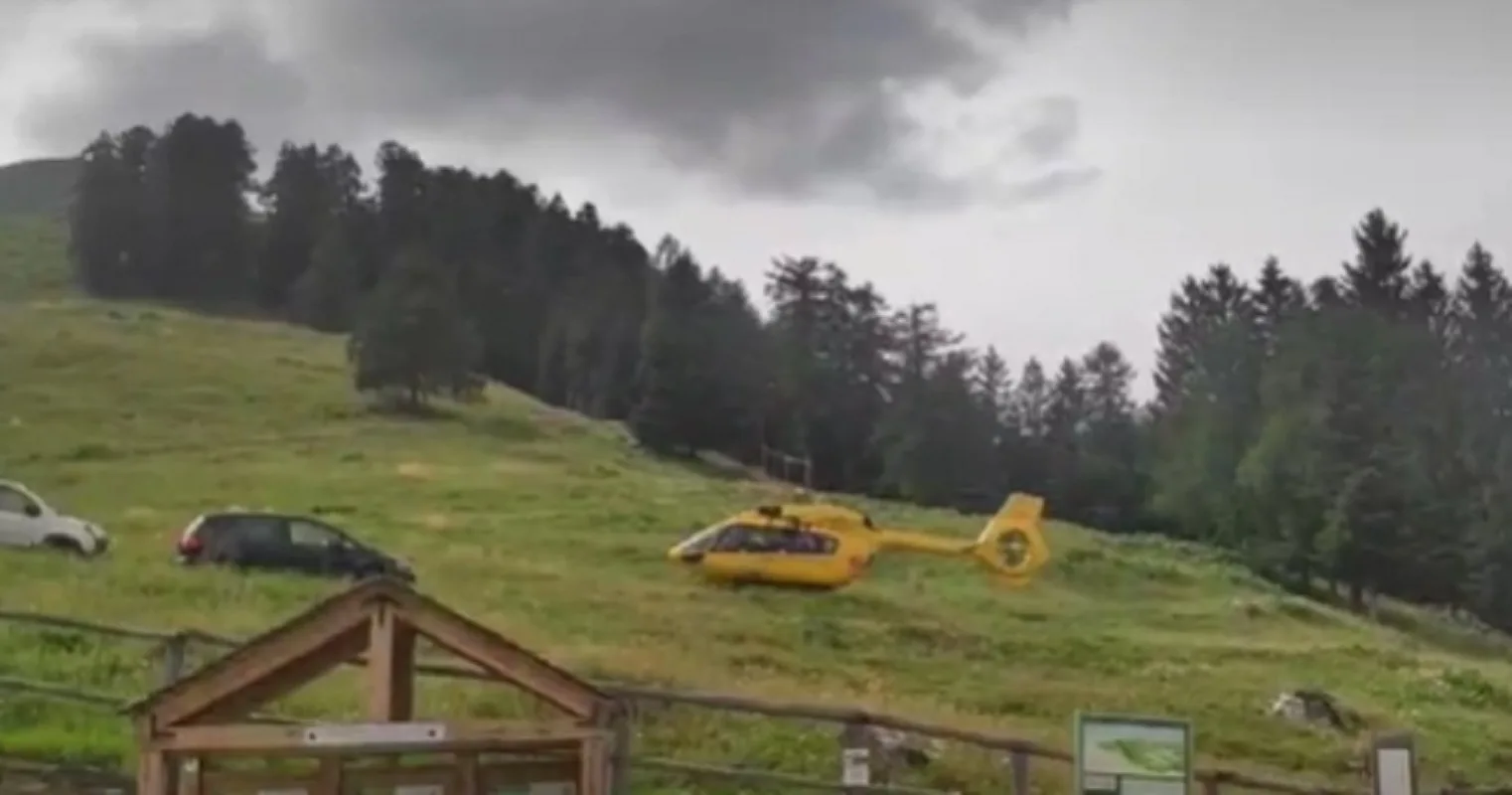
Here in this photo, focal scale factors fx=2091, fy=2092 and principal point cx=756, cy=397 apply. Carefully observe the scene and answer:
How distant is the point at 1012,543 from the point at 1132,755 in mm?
30630

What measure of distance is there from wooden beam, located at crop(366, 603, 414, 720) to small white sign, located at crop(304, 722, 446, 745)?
309mm

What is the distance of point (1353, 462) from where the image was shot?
233 feet

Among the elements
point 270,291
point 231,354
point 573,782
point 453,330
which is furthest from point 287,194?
point 573,782

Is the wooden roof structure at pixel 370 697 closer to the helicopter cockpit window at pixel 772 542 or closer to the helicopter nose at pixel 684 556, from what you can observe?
the helicopter cockpit window at pixel 772 542

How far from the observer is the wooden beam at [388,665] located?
9.84 m

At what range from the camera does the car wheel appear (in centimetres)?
3250

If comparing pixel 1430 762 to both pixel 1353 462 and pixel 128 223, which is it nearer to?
pixel 1353 462

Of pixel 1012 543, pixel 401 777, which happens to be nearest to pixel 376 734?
Answer: pixel 401 777

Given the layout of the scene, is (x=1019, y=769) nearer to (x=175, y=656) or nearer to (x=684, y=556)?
(x=175, y=656)

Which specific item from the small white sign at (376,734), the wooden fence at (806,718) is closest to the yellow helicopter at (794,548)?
the wooden fence at (806,718)

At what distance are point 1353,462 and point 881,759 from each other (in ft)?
181

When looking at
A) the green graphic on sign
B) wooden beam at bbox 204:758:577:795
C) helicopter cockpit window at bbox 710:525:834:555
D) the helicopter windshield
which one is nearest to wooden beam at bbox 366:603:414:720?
wooden beam at bbox 204:758:577:795

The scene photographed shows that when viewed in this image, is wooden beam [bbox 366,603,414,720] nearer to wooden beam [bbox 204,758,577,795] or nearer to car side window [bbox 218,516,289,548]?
wooden beam [bbox 204,758,577,795]

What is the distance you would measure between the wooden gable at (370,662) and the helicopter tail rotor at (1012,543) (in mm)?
30943
